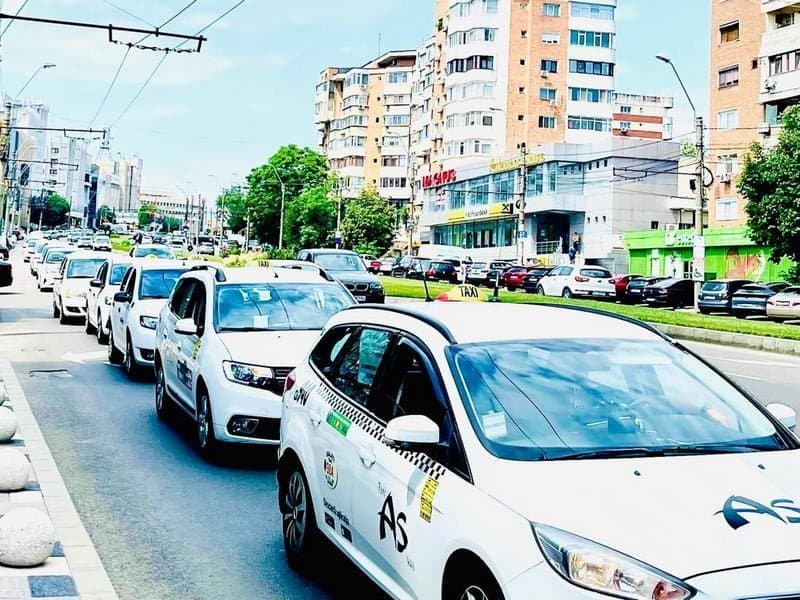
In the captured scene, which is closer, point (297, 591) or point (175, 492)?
point (297, 591)

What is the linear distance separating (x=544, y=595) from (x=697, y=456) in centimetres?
105

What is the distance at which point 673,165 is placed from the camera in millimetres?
70562

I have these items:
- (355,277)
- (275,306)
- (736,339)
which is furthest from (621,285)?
(275,306)

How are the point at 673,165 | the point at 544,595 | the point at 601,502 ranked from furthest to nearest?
the point at 673,165
the point at 601,502
the point at 544,595

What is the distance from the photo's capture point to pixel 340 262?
112 ft

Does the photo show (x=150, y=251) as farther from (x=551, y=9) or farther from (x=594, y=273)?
(x=551, y=9)

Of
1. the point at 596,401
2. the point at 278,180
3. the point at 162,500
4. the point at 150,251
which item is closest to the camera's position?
the point at 596,401

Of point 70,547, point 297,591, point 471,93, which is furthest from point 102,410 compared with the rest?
point 471,93

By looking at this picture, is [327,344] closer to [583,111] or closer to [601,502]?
[601,502]

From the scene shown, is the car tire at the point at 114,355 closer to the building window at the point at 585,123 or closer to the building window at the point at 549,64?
the building window at the point at 549,64

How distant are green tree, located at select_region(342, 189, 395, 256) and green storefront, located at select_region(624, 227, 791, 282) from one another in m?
28.7

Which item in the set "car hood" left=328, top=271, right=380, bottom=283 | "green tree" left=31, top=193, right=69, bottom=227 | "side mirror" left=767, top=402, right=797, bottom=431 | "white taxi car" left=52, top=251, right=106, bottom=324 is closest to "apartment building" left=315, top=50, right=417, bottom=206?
"green tree" left=31, top=193, right=69, bottom=227

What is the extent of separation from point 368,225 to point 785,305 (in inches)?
2241

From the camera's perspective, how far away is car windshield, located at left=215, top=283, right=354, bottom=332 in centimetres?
991
